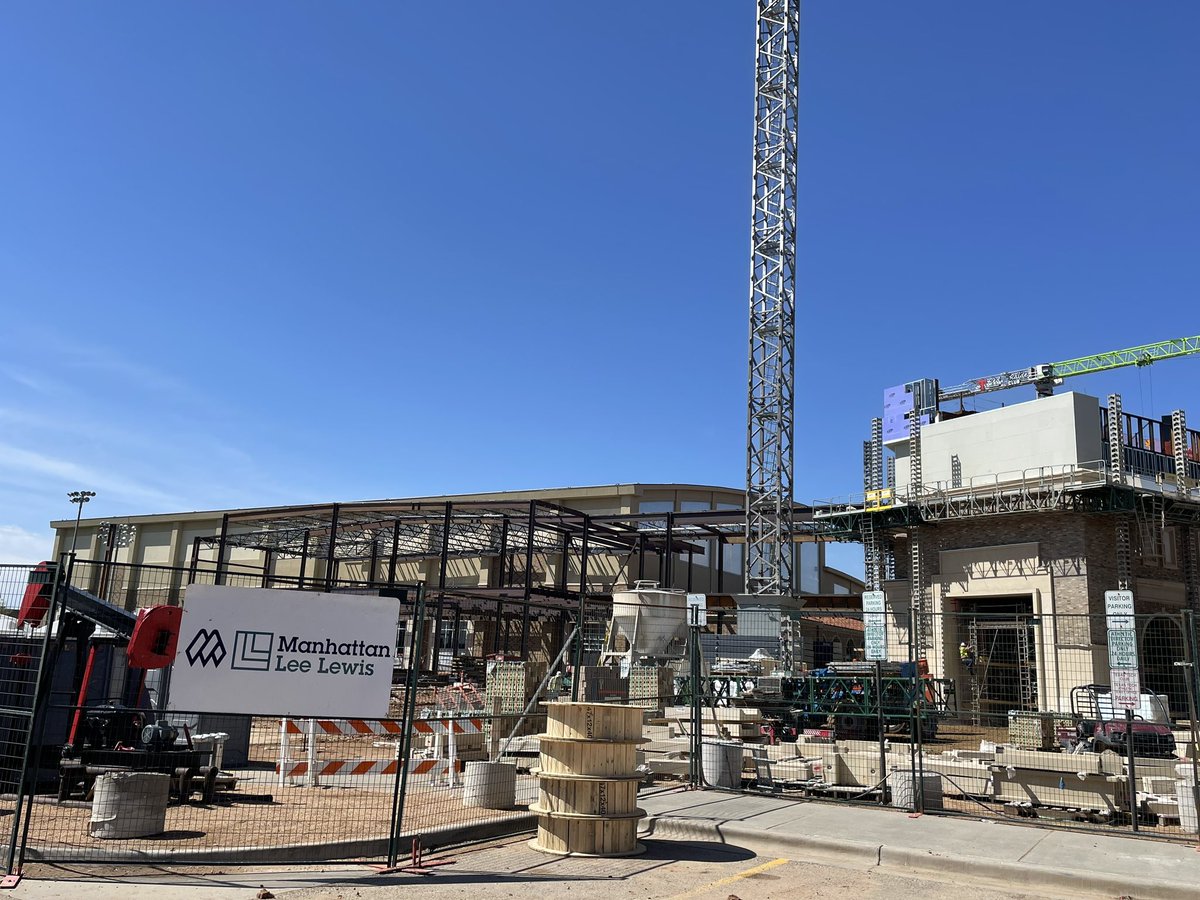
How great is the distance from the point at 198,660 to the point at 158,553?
73.6 meters

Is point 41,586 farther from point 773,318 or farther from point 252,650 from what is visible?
point 773,318

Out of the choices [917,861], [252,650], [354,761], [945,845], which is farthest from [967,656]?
[252,650]

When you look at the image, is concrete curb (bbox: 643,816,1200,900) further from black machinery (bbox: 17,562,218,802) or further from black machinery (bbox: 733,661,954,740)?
black machinery (bbox: 733,661,954,740)

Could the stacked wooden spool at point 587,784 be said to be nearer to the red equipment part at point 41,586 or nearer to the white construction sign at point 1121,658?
the red equipment part at point 41,586

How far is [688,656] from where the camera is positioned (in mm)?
26125

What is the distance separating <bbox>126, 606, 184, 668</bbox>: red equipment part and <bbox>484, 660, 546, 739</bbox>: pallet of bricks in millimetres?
11373

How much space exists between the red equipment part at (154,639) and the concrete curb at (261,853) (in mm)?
2031

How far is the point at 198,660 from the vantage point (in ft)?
29.8

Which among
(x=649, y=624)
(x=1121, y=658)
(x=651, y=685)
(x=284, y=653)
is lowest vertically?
(x=651, y=685)

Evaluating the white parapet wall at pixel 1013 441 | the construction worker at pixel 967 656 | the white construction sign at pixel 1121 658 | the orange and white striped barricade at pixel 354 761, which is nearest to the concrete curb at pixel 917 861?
the orange and white striped barricade at pixel 354 761

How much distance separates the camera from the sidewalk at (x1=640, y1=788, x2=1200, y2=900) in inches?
349

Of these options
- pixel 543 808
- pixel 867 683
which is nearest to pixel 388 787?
pixel 543 808

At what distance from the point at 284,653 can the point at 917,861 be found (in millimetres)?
6782

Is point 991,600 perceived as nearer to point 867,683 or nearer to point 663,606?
point 663,606
